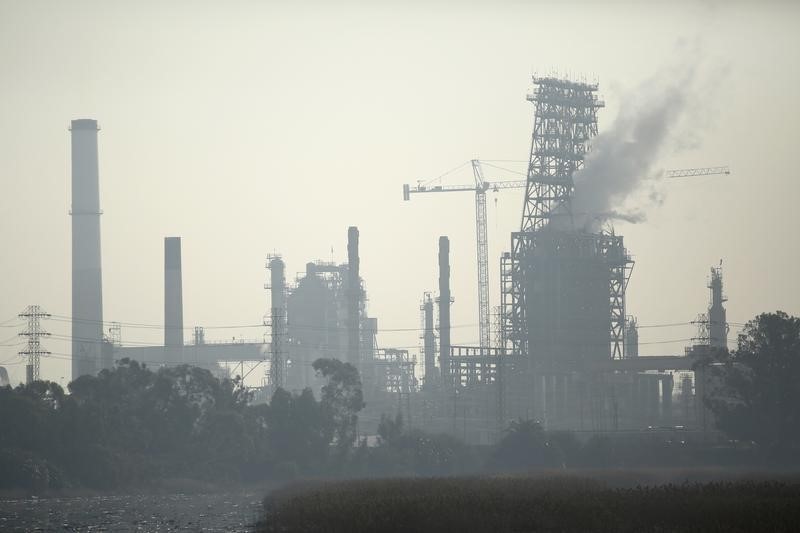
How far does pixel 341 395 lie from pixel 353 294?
33286 millimetres

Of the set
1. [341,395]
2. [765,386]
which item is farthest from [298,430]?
[765,386]

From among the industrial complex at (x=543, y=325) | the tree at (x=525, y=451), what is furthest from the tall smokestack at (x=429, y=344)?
the tree at (x=525, y=451)

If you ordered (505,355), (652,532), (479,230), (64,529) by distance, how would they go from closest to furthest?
1. (652,532)
2. (64,529)
3. (505,355)
4. (479,230)

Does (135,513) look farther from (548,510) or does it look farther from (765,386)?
(765,386)

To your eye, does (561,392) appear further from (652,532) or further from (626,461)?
(652,532)

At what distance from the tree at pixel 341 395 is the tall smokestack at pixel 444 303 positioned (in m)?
31.0

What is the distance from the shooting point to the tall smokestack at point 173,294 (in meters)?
130

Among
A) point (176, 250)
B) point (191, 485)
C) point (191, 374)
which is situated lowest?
point (191, 485)

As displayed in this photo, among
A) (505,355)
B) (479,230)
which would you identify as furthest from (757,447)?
(479,230)

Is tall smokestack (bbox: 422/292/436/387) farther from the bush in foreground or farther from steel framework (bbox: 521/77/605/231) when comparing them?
the bush in foreground

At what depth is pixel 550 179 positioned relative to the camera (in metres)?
128

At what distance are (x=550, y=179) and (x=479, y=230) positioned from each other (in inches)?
1824

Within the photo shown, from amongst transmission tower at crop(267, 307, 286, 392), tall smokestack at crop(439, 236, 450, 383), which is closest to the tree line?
transmission tower at crop(267, 307, 286, 392)

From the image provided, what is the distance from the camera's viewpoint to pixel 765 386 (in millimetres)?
99938
